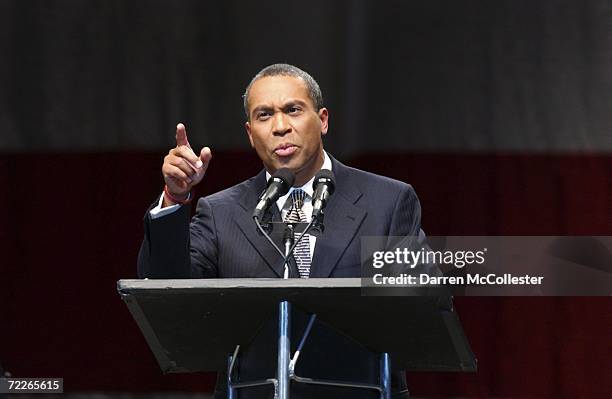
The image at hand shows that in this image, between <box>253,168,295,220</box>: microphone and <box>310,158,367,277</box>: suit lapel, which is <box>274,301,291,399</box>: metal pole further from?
<box>310,158,367,277</box>: suit lapel

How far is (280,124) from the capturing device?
288 centimetres

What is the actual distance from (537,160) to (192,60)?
1.55m

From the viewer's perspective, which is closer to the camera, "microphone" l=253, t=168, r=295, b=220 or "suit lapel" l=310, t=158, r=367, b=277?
"microphone" l=253, t=168, r=295, b=220

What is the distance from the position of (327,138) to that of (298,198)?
1.77 meters

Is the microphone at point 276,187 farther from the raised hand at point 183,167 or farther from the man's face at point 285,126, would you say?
the man's face at point 285,126

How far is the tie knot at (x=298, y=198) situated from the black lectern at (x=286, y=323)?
1.77ft

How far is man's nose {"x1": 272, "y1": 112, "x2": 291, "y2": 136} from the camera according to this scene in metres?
→ 2.87

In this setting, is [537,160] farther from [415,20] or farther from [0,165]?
[0,165]

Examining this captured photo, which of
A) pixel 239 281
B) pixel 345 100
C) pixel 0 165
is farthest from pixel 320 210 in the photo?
pixel 0 165

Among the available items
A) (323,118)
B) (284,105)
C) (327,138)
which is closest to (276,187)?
(284,105)

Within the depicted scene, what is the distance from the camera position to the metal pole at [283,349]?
203 centimetres

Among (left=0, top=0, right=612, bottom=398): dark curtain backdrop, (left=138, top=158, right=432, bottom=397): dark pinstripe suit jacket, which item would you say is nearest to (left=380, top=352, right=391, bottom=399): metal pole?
(left=138, top=158, right=432, bottom=397): dark pinstripe suit jacket

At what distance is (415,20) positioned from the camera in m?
4.61

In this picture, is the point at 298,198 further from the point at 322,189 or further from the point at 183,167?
the point at 183,167
